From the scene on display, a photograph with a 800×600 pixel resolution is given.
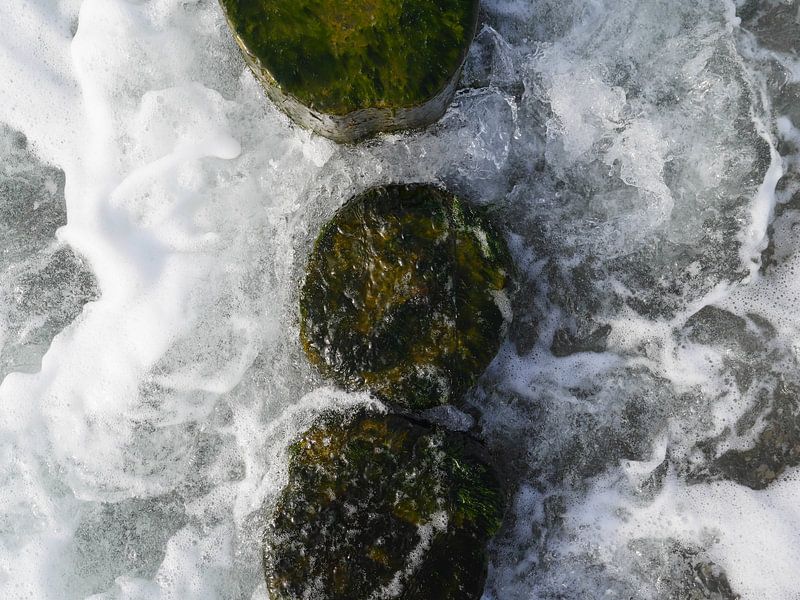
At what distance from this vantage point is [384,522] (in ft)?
12.1

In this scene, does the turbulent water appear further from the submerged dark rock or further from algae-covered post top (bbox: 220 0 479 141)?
algae-covered post top (bbox: 220 0 479 141)

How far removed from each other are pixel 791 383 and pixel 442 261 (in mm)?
2850

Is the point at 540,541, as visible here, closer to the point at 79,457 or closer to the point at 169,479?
the point at 169,479

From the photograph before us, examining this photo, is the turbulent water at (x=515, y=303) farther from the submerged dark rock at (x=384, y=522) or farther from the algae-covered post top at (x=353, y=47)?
the algae-covered post top at (x=353, y=47)

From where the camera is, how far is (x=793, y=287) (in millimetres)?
4277

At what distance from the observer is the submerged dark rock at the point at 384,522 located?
3688mm

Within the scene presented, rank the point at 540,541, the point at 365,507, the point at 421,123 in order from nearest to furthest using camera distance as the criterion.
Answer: the point at 365,507 < the point at 421,123 < the point at 540,541

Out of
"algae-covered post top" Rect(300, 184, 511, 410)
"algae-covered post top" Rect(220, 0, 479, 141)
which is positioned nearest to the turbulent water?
"algae-covered post top" Rect(300, 184, 511, 410)

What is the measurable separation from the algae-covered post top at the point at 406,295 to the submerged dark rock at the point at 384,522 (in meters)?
0.38

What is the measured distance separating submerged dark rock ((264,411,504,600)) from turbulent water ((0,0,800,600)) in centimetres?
48

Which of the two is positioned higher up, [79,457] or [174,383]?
[174,383]

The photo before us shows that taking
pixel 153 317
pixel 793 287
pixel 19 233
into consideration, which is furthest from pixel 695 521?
pixel 19 233

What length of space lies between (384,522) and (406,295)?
149 centimetres

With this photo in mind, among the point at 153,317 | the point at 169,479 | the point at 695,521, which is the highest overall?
the point at 153,317
